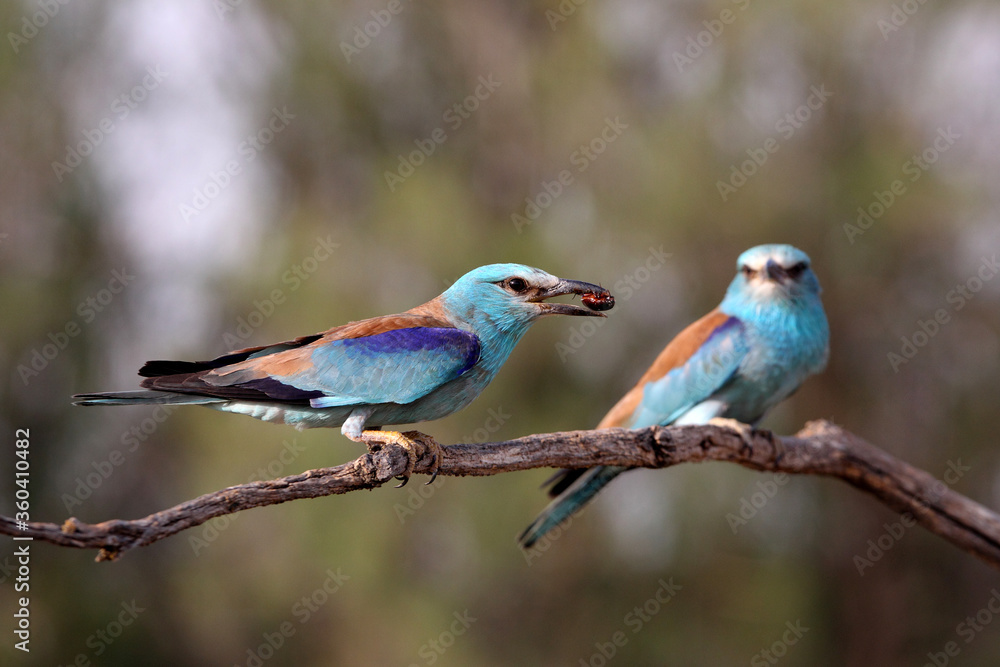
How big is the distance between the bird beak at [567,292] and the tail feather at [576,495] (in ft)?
4.59

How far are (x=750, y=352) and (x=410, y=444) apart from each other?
Answer: 83.2 inches

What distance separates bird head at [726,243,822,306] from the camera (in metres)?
3.95

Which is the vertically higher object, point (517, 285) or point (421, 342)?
point (517, 285)

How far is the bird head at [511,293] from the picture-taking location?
255cm

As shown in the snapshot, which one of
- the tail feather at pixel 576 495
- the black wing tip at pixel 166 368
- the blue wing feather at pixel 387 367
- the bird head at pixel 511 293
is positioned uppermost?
the bird head at pixel 511 293

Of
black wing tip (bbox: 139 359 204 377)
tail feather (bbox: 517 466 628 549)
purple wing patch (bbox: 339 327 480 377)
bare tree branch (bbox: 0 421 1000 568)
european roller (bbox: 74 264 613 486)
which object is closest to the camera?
bare tree branch (bbox: 0 421 1000 568)

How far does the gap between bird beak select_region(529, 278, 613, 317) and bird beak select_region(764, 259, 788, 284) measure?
5.50 ft

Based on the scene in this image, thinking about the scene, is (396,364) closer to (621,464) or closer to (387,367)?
(387,367)

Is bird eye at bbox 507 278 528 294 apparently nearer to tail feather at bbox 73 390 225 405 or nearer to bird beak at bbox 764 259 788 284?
tail feather at bbox 73 390 225 405

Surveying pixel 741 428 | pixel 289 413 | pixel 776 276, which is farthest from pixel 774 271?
pixel 289 413

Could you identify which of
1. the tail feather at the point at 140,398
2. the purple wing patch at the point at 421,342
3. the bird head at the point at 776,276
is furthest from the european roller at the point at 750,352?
the tail feather at the point at 140,398

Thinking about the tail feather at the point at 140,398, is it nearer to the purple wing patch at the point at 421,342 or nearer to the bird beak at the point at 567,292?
the purple wing patch at the point at 421,342

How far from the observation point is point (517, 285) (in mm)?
2582

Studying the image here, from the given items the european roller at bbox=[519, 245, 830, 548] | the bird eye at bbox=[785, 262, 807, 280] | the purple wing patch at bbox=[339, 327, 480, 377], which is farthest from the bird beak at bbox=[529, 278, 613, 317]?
the bird eye at bbox=[785, 262, 807, 280]
